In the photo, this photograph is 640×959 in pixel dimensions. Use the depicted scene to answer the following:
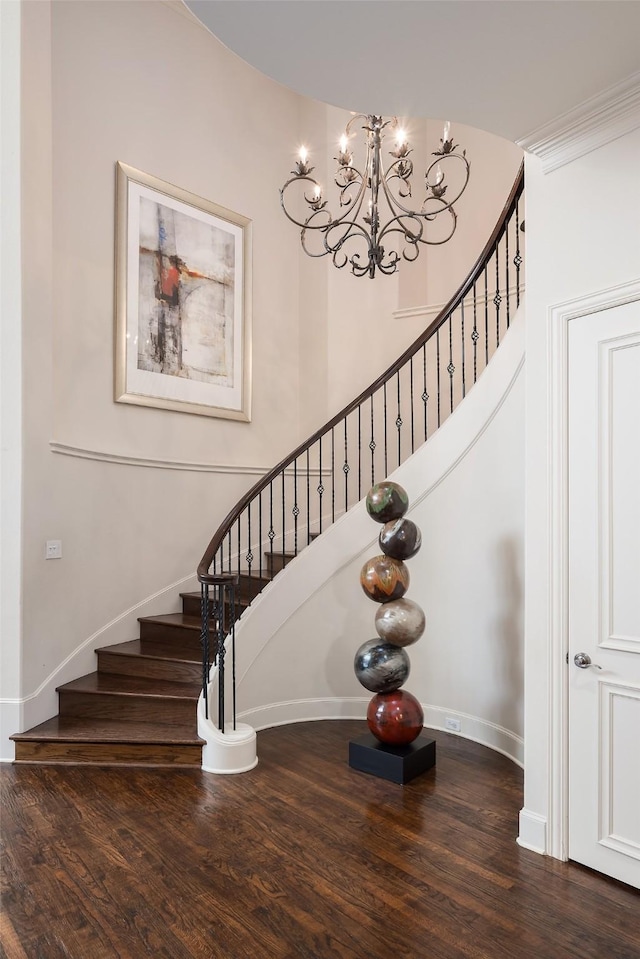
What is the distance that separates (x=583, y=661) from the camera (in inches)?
109

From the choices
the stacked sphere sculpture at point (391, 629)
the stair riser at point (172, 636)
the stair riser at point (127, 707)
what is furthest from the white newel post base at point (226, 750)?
the stair riser at point (172, 636)

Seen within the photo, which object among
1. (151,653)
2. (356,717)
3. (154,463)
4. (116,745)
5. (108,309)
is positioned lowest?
(356,717)

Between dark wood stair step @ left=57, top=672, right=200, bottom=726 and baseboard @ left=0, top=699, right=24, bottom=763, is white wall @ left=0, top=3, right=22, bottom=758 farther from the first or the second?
dark wood stair step @ left=57, top=672, right=200, bottom=726

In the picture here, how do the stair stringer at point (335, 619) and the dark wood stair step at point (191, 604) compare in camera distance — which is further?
the dark wood stair step at point (191, 604)

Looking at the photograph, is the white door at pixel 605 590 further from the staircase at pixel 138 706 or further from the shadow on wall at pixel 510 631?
the staircase at pixel 138 706

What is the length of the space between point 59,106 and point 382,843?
4.94 meters

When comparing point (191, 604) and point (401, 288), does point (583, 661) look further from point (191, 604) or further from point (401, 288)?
point (401, 288)

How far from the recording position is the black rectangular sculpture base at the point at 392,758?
367 centimetres

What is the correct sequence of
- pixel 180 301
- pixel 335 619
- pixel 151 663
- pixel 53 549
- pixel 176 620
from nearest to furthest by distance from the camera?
1. pixel 53 549
2. pixel 151 663
3. pixel 335 619
4. pixel 176 620
5. pixel 180 301

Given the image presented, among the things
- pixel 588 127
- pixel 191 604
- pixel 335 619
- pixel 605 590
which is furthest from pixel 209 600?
pixel 588 127

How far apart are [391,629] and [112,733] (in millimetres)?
1773

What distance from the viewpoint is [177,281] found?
18.0ft

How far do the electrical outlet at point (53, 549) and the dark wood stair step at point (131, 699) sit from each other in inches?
33.9

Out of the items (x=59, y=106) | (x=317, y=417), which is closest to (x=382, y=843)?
(x=317, y=417)
